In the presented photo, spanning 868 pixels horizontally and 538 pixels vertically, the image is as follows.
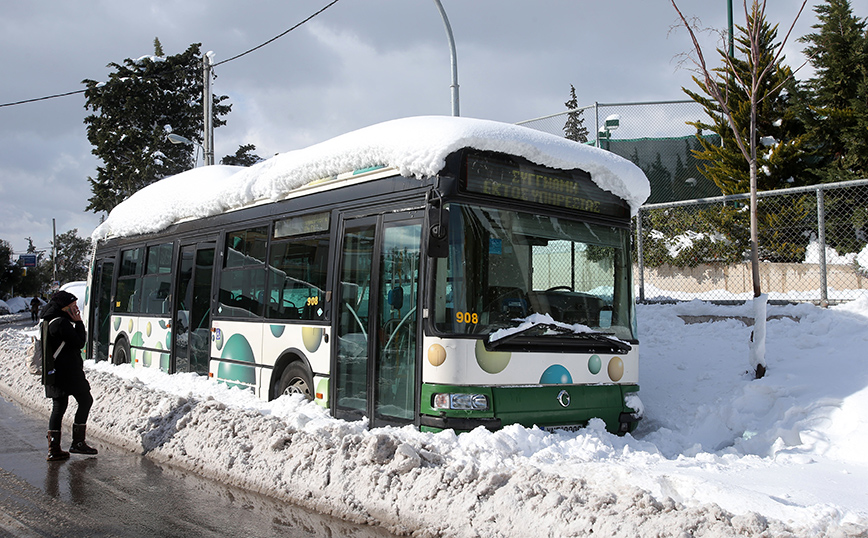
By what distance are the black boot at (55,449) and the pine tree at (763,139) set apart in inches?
484

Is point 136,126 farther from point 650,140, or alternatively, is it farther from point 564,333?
point 564,333

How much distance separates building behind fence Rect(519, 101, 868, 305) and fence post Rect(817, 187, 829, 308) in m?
0.01

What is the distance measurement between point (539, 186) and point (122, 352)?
9801 mm

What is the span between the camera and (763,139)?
14305mm

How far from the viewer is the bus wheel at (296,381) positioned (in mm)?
7828

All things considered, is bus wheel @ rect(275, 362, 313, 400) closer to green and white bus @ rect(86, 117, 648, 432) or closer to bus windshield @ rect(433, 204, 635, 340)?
green and white bus @ rect(86, 117, 648, 432)

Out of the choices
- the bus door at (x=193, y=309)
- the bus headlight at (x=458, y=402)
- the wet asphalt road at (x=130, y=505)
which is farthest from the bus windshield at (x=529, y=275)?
the bus door at (x=193, y=309)

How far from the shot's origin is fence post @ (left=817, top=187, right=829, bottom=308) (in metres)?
10.1

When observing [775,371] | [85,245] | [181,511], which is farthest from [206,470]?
[85,245]

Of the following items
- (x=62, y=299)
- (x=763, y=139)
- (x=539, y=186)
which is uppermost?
(x=763, y=139)

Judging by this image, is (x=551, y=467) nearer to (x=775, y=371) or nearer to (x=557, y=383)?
(x=557, y=383)

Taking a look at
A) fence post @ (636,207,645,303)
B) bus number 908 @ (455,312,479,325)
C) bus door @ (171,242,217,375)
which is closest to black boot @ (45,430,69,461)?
bus door @ (171,242,217,375)

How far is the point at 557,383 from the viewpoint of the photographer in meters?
6.71

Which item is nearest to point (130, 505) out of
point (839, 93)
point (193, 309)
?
point (193, 309)
